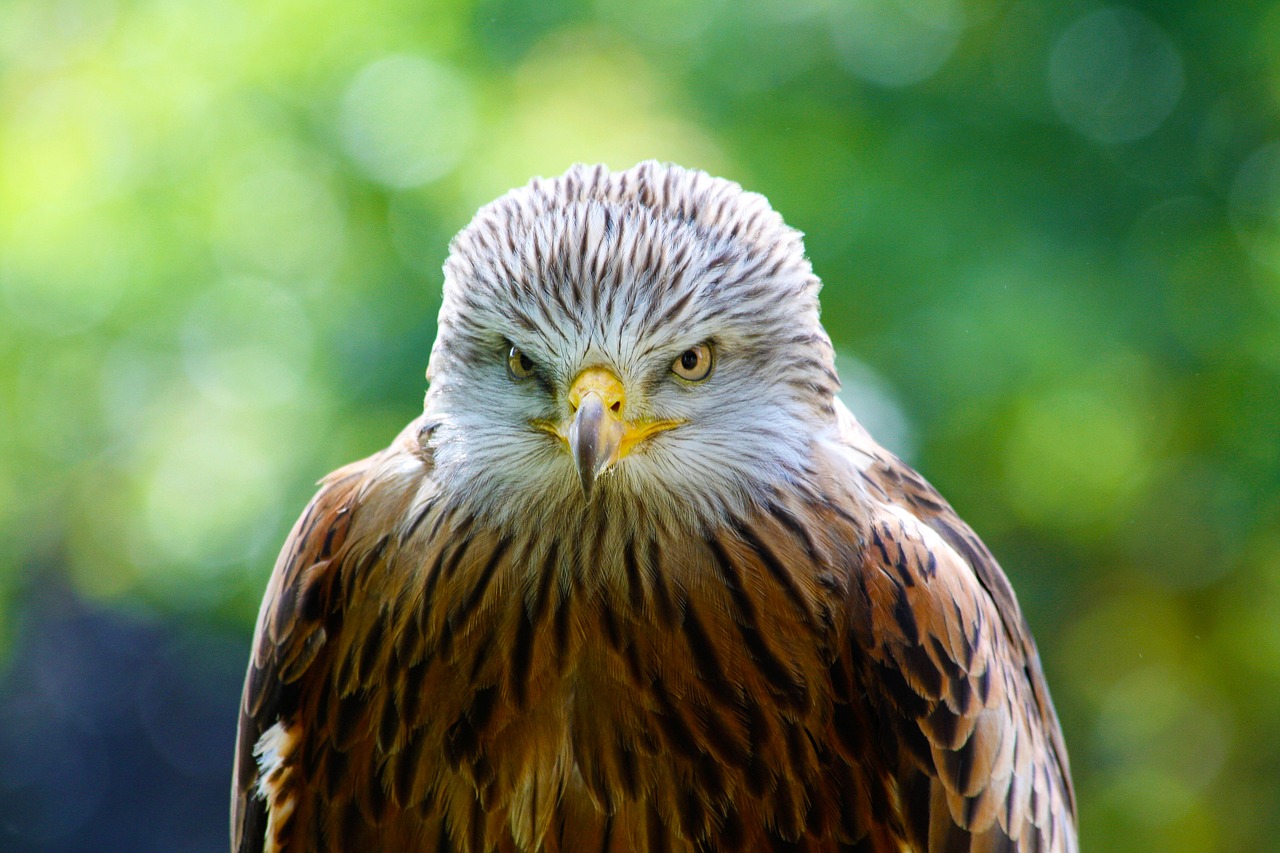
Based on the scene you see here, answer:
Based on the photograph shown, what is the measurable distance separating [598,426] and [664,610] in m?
0.41

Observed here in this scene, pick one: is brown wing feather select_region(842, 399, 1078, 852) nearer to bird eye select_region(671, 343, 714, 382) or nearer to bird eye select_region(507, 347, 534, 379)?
bird eye select_region(671, 343, 714, 382)

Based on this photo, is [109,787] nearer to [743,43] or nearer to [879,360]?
[879,360]

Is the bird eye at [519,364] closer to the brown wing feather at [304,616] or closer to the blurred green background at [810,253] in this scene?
the brown wing feather at [304,616]

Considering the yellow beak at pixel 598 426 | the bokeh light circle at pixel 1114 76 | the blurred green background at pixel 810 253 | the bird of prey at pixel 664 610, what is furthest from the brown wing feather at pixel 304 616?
the bokeh light circle at pixel 1114 76

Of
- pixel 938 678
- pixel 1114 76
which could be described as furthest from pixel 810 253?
pixel 938 678

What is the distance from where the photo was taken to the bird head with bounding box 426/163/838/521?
1.90 metres

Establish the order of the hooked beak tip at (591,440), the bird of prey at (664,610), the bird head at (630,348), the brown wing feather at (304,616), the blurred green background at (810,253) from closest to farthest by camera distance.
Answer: the hooked beak tip at (591,440), the bird head at (630,348), the bird of prey at (664,610), the brown wing feather at (304,616), the blurred green background at (810,253)

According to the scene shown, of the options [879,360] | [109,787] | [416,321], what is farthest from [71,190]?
[879,360]

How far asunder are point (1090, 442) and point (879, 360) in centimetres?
80

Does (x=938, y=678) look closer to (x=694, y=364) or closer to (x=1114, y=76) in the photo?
(x=694, y=364)

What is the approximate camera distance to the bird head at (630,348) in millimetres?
1903

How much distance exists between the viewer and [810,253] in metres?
3.95

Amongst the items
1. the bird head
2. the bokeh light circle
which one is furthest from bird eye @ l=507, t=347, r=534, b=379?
the bokeh light circle

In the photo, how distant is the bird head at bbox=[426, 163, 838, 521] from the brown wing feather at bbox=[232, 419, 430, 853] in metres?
0.22
